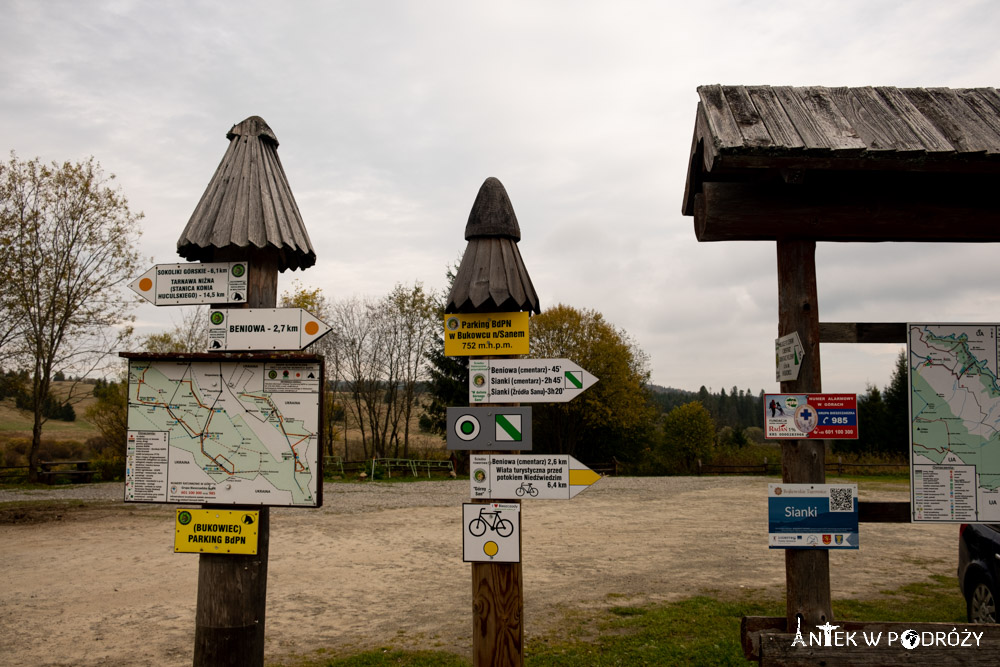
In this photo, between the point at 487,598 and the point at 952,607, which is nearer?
the point at 487,598

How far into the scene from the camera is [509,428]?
14.7ft

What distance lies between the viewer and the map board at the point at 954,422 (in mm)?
3984

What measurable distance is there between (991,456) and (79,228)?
24292 mm

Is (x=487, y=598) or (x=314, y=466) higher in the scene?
(x=314, y=466)

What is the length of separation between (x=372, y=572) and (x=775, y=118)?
8.98 metres

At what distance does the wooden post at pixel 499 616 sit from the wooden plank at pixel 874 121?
2.98 metres

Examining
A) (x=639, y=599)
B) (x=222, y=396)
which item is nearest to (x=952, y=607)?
(x=639, y=599)

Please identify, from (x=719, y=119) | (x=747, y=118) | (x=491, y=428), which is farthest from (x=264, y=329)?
(x=747, y=118)

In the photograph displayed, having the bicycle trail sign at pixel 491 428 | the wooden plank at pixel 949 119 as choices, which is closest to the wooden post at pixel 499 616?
the bicycle trail sign at pixel 491 428

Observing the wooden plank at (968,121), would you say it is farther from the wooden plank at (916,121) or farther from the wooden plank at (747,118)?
the wooden plank at (747,118)

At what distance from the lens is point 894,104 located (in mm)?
4059

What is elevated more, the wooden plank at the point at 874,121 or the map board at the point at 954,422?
the wooden plank at the point at 874,121

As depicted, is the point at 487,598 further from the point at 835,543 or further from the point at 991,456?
the point at 991,456

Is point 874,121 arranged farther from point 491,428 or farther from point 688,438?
point 688,438
